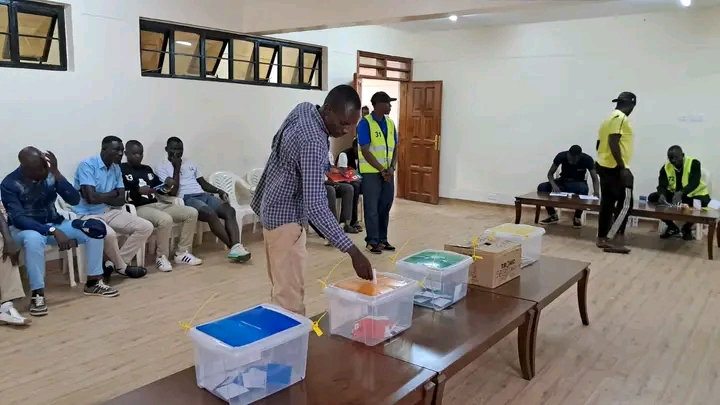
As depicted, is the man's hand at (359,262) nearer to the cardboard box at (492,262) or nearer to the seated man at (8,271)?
the cardboard box at (492,262)

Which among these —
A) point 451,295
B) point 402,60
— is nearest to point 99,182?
point 451,295

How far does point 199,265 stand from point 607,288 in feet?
11.1

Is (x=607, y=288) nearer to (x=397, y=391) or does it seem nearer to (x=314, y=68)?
(x=397, y=391)

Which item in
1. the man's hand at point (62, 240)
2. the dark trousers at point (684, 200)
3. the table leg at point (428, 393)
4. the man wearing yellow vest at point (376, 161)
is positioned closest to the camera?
the table leg at point (428, 393)

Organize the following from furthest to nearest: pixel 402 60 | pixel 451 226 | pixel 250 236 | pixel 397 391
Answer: pixel 402 60
pixel 451 226
pixel 250 236
pixel 397 391

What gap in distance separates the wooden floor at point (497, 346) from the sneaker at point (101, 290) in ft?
0.22

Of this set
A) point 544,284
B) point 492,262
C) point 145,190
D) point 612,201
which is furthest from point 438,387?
point 612,201

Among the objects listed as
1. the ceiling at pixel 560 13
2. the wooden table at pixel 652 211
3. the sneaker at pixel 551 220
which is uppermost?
the ceiling at pixel 560 13

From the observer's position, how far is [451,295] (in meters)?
2.53

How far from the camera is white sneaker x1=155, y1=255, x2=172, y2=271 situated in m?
4.68

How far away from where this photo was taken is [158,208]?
4.94 metres

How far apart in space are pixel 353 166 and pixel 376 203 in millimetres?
2168

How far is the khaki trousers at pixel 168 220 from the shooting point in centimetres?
472

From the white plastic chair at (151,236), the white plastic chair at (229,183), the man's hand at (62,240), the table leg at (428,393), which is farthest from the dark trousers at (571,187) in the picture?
the table leg at (428,393)
